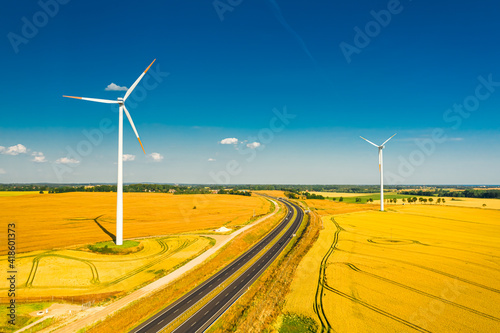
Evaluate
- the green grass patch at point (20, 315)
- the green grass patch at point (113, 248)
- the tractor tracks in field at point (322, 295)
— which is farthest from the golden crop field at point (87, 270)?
the tractor tracks in field at point (322, 295)

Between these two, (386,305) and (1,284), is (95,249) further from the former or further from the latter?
(386,305)

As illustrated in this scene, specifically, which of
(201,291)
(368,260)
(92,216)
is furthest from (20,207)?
(368,260)

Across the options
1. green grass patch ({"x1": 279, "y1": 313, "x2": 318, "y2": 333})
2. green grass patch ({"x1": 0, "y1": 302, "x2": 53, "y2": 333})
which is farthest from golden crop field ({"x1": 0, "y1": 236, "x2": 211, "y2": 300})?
green grass patch ({"x1": 279, "y1": 313, "x2": 318, "y2": 333})

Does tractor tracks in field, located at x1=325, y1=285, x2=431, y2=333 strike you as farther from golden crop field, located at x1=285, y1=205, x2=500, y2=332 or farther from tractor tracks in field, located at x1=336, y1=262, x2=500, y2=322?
tractor tracks in field, located at x1=336, y1=262, x2=500, y2=322

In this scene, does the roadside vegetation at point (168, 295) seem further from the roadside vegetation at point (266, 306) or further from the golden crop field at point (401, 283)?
the golden crop field at point (401, 283)

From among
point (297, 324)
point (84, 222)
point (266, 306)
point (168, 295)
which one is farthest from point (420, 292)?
point (84, 222)
